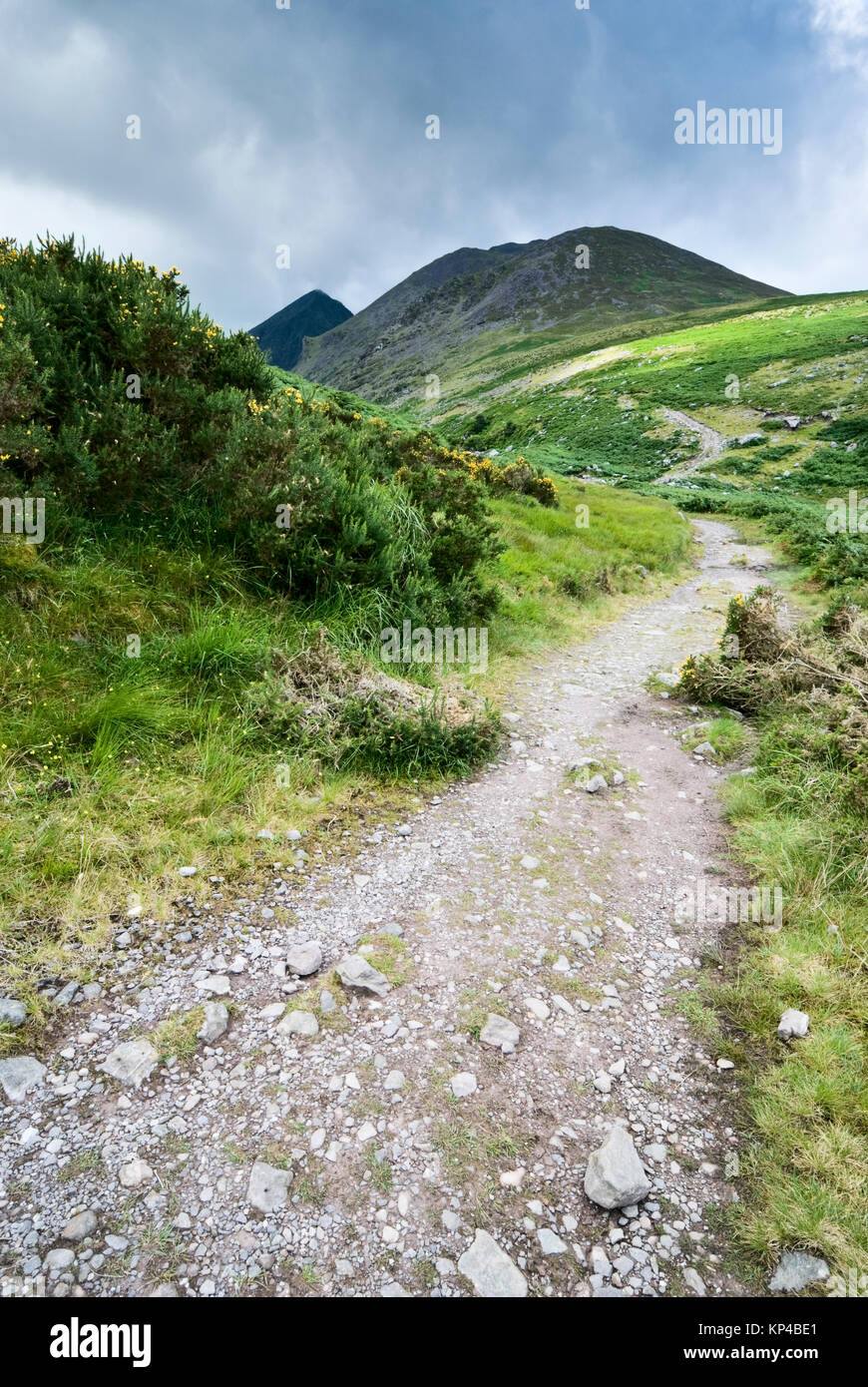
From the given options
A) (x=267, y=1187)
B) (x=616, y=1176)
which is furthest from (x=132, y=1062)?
(x=616, y=1176)

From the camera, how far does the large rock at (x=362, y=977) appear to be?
3447 millimetres

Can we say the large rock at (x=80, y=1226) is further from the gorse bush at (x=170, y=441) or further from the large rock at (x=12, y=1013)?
the gorse bush at (x=170, y=441)

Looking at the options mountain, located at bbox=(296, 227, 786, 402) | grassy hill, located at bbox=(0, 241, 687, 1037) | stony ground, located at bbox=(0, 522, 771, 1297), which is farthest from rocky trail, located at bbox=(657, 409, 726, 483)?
mountain, located at bbox=(296, 227, 786, 402)

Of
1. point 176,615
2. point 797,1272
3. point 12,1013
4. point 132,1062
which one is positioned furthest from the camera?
point 176,615

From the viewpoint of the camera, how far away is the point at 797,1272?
224 cm

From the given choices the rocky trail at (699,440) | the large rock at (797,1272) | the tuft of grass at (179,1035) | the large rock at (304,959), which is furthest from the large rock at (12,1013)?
the rocky trail at (699,440)

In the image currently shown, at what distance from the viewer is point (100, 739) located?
4.62 metres

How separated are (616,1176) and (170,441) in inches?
303

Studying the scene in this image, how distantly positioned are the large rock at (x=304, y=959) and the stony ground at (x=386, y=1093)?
1.0 inches

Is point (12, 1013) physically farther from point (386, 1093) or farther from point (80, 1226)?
point (386, 1093)

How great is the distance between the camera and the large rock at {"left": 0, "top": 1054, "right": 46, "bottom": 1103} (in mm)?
2717

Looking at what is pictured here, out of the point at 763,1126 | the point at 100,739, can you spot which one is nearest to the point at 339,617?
the point at 100,739
